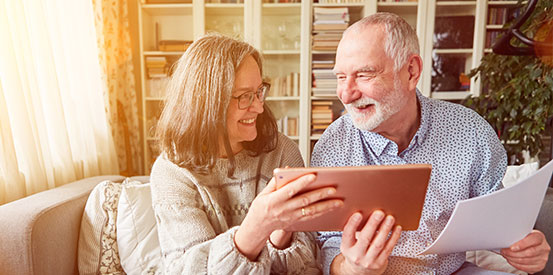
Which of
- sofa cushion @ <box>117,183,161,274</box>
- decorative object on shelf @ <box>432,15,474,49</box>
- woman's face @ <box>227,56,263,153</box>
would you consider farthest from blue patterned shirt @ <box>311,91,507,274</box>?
decorative object on shelf @ <box>432,15,474,49</box>

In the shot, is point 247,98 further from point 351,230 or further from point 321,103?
point 321,103

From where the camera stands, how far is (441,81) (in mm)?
3041

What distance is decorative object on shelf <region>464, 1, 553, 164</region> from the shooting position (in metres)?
1.94

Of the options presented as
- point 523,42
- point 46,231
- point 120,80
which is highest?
point 523,42

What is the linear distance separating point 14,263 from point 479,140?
1406 millimetres

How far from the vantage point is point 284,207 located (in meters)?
0.69

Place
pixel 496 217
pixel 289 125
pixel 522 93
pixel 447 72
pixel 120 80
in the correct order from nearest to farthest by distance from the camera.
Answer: pixel 496 217 → pixel 522 93 → pixel 120 80 → pixel 447 72 → pixel 289 125

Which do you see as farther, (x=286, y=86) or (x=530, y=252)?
(x=286, y=86)

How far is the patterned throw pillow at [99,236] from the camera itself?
1.29 metres

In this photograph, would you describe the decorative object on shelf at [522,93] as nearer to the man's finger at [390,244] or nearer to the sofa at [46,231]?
the sofa at [46,231]

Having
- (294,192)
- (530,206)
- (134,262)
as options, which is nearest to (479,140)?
(530,206)

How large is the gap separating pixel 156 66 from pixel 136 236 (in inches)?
80.9

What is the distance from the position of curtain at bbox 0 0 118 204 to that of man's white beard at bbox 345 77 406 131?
53.1 inches

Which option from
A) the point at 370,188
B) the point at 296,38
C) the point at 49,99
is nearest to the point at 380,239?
the point at 370,188
